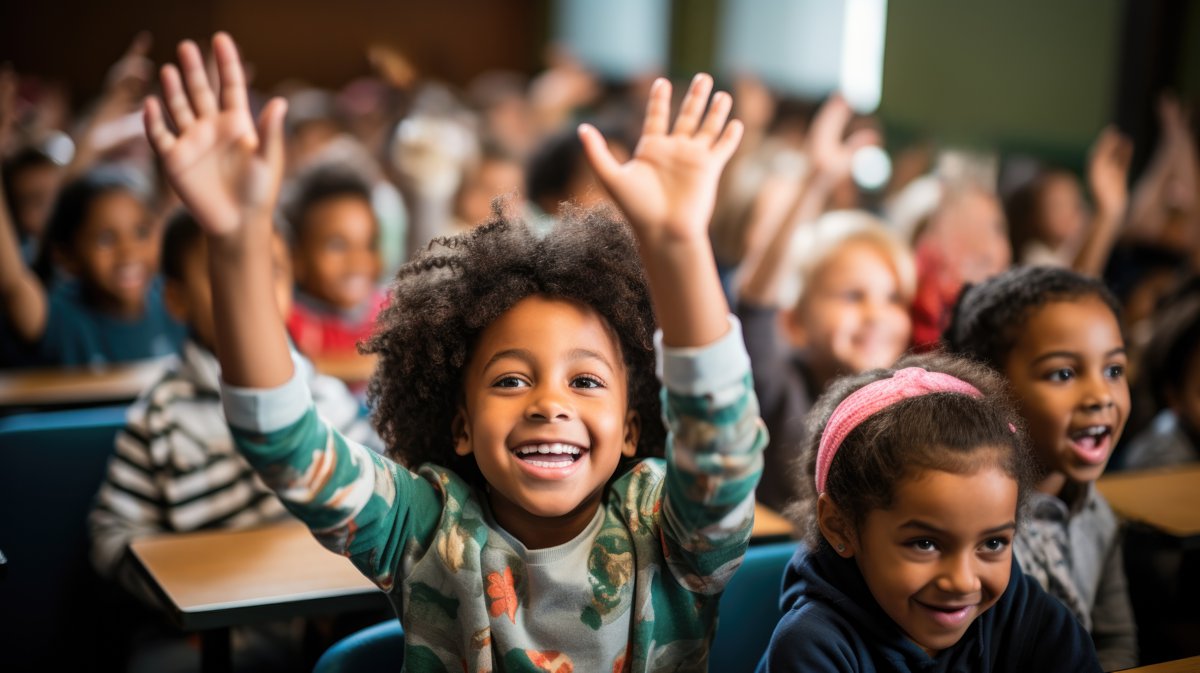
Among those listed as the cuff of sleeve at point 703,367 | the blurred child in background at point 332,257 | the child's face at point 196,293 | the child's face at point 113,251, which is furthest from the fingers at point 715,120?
the child's face at point 113,251

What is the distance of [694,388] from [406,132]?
557 cm

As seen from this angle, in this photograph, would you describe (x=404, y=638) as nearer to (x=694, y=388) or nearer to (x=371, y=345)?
(x=371, y=345)

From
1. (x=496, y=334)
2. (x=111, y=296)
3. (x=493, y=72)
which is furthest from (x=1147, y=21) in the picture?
(x=493, y=72)

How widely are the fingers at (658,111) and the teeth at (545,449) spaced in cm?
38

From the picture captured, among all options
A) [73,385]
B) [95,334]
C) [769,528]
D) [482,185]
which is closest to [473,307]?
[769,528]

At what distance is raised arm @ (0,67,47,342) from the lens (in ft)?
10.8

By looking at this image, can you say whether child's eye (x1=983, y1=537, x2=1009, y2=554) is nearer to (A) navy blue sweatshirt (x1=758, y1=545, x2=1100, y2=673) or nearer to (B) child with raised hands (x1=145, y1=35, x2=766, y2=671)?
(A) navy blue sweatshirt (x1=758, y1=545, x2=1100, y2=673)

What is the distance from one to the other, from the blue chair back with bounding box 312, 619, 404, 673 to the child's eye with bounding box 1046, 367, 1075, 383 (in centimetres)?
102

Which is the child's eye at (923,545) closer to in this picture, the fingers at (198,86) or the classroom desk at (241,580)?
the classroom desk at (241,580)

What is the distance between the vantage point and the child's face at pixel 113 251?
3.53m

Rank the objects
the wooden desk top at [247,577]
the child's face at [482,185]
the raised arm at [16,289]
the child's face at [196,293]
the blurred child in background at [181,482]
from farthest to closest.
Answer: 1. the child's face at [482,185]
2. the raised arm at [16,289]
3. the child's face at [196,293]
4. the blurred child in background at [181,482]
5. the wooden desk top at [247,577]

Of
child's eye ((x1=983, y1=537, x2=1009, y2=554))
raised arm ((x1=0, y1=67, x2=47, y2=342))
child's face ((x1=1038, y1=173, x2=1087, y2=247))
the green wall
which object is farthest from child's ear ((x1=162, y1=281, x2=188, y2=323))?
the green wall

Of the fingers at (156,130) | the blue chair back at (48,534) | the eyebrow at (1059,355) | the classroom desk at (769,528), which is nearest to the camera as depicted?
the fingers at (156,130)

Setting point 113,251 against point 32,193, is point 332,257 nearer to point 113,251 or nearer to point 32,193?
point 113,251
